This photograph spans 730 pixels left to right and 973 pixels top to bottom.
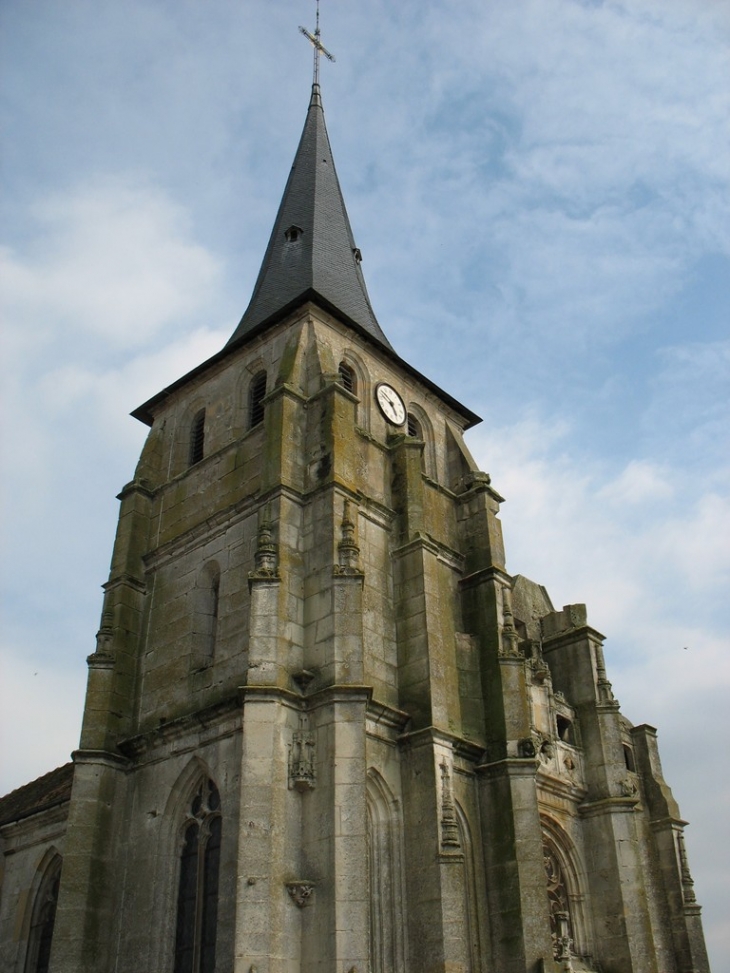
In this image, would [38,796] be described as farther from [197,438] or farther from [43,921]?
[197,438]

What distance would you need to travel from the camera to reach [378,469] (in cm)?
2050

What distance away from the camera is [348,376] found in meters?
22.2

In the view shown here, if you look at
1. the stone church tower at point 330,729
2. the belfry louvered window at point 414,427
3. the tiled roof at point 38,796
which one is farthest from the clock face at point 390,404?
the tiled roof at point 38,796

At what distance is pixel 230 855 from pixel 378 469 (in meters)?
8.15

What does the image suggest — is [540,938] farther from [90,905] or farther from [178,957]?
[90,905]

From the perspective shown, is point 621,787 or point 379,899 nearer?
point 379,899

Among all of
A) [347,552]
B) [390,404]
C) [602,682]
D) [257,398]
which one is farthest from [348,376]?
[602,682]

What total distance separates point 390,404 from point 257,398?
2.95m

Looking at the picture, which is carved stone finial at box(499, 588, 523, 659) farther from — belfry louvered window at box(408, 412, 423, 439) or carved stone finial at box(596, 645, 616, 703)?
belfry louvered window at box(408, 412, 423, 439)

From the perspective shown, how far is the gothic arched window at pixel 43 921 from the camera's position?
20.7 meters

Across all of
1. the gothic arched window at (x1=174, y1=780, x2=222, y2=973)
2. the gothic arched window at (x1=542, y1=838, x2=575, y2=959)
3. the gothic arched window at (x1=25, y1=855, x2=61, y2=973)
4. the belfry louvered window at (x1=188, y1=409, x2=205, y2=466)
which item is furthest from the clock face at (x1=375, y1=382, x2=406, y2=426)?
the gothic arched window at (x1=25, y1=855, x2=61, y2=973)

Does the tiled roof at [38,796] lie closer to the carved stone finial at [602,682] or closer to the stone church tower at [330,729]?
the stone church tower at [330,729]

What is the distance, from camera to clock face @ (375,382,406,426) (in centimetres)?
2225

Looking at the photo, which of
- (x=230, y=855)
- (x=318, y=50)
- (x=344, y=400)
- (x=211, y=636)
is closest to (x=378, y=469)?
(x=344, y=400)
